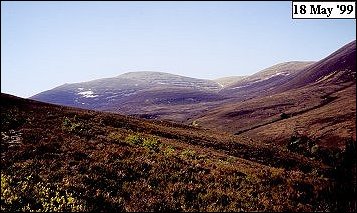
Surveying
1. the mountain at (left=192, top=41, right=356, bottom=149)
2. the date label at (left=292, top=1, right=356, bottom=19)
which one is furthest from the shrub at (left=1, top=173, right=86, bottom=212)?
the mountain at (left=192, top=41, right=356, bottom=149)

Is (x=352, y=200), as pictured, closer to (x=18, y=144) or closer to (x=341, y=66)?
(x=18, y=144)

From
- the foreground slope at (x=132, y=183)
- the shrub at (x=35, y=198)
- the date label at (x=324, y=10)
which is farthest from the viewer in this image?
the date label at (x=324, y=10)

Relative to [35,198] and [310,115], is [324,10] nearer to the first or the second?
[35,198]

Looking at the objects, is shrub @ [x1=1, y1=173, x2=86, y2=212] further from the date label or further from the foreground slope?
the date label

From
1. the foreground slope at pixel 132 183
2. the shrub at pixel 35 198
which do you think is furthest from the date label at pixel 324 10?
the shrub at pixel 35 198

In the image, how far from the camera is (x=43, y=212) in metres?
9.27

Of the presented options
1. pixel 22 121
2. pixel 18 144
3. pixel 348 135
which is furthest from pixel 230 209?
pixel 348 135

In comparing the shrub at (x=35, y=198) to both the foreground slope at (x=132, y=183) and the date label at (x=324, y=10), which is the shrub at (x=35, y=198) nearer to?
the foreground slope at (x=132, y=183)

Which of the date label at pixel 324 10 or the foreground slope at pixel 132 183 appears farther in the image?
the date label at pixel 324 10

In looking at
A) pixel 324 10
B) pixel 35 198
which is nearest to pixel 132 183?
pixel 35 198

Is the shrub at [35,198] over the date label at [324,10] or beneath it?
beneath

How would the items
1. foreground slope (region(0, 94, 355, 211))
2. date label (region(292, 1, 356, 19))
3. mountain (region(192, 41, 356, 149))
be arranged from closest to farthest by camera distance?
1. foreground slope (region(0, 94, 355, 211))
2. date label (region(292, 1, 356, 19))
3. mountain (region(192, 41, 356, 149))

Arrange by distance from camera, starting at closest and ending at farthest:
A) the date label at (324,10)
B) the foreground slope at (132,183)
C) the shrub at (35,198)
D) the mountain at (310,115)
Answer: the shrub at (35,198) < the foreground slope at (132,183) < the date label at (324,10) < the mountain at (310,115)

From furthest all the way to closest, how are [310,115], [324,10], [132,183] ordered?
1. [310,115]
2. [324,10]
3. [132,183]
